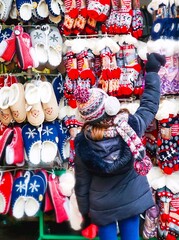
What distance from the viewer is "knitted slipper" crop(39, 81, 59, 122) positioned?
3.09 m

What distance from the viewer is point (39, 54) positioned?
3135 millimetres

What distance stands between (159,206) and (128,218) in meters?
0.83

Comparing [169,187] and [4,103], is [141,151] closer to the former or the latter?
[169,187]

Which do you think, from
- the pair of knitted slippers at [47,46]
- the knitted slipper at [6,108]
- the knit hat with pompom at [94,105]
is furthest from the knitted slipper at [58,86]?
the knit hat with pompom at [94,105]

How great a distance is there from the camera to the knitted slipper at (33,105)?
10.0 feet

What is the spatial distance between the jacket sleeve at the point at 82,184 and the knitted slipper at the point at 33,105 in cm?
88

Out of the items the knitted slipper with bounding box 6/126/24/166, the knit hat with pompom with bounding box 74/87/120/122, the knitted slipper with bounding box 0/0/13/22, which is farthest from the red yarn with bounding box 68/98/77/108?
the knit hat with pompom with bounding box 74/87/120/122

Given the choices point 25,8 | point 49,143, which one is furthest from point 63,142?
point 25,8

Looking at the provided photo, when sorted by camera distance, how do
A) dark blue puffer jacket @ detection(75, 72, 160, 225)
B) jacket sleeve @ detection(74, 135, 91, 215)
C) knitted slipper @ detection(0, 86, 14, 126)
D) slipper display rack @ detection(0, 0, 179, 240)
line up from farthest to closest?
knitted slipper @ detection(0, 86, 14, 126)
slipper display rack @ detection(0, 0, 179, 240)
jacket sleeve @ detection(74, 135, 91, 215)
dark blue puffer jacket @ detection(75, 72, 160, 225)

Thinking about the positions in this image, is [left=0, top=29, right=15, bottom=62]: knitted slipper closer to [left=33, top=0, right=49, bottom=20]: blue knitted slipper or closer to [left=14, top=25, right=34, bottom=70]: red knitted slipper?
[left=14, top=25, right=34, bottom=70]: red knitted slipper

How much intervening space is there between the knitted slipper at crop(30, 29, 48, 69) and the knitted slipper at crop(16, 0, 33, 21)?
113 millimetres

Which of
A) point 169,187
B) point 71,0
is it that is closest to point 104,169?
point 169,187

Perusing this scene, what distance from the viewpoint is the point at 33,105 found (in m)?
3.05

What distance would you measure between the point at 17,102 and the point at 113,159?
42.6 inches
